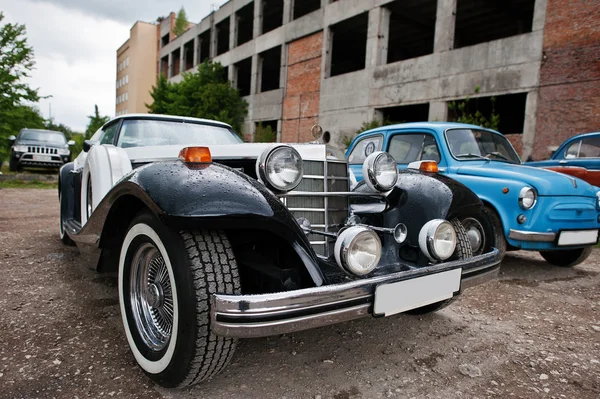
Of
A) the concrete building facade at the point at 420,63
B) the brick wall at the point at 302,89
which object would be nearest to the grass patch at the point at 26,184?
the brick wall at the point at 302,89

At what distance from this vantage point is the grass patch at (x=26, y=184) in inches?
397

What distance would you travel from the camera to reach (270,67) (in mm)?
25125

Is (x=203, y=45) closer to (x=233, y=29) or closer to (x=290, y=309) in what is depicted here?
(x=233, y=29)

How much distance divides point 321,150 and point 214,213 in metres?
0.97

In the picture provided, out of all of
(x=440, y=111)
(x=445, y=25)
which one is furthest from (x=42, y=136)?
(x=445, y=25)

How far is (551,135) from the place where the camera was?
9.90 meters

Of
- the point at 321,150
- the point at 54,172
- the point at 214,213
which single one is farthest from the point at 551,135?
the point at 54,172

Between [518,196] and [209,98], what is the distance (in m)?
19.0

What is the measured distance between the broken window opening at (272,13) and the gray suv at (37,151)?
12644 mm

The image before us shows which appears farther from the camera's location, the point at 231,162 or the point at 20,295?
the point at 20,295

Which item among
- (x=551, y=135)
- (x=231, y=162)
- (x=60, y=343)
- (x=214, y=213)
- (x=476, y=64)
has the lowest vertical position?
(x=60, y=343)

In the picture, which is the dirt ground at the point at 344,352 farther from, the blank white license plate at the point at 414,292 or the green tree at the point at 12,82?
the green tree at the point at 12,82

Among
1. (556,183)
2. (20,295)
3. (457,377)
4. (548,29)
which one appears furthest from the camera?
(548,29)

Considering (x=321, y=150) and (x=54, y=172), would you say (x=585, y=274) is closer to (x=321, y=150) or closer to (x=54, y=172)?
(x=321, y=150)
